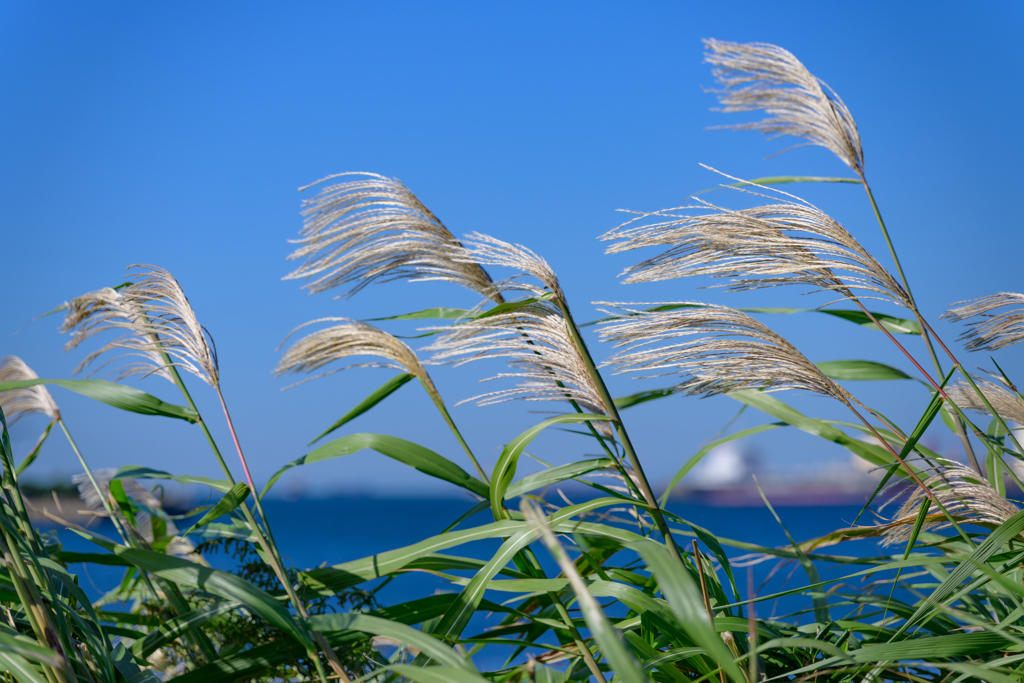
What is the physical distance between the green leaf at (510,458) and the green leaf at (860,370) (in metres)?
0.87

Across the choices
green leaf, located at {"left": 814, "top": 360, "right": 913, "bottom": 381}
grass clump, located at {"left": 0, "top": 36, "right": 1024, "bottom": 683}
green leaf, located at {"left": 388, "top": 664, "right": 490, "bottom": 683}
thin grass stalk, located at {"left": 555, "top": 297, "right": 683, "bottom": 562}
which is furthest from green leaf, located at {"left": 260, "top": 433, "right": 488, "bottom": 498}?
green leaf, located at {"left": 814, "top": 360, "right": 913, "bottom": 381}

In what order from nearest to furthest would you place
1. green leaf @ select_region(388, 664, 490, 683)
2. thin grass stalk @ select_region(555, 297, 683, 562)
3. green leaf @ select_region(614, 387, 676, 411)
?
green leaf @ select_region(388, 664, 490, 683)
thin grass stalk @ select_region(555, 297, 683, 562)
green leaf @ select_region(614, 387, 676, 411)

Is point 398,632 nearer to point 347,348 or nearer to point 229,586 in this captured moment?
point 229,586

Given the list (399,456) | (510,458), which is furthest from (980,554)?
(399,456)

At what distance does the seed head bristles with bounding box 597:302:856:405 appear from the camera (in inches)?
36.6

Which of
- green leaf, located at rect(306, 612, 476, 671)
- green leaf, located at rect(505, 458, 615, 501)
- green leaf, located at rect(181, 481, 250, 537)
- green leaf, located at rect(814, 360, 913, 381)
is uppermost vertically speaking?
green leaf, located at rect(181, 481, 250, 537)

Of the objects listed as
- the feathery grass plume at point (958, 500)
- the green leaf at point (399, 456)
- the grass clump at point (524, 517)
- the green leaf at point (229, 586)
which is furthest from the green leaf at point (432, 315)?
the feathery grass plume at point (958, 500)

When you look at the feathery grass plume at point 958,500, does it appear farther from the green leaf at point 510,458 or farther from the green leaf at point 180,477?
the green leaf at point 180,477

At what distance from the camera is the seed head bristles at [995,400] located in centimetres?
124

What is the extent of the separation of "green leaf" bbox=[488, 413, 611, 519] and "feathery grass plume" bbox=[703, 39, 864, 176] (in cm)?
132

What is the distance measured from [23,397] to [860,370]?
6.85 ft

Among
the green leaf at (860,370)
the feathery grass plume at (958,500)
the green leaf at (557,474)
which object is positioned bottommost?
the feathery grass plume at (958,500)

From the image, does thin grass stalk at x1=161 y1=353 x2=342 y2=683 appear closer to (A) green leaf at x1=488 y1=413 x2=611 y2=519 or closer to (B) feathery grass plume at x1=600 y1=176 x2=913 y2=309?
(A) green leaf at x1=488 y1=413 x2=611 y2=519

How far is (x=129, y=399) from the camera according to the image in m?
1.06
